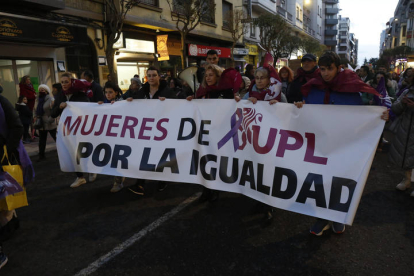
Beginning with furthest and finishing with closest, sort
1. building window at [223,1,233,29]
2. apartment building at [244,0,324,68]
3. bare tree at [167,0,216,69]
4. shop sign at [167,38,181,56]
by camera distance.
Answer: apartment building at [244,0,324,68] < building window at [223,1,233,29] < shop sign at [167,38,181,56] < bare tree at [167,0,216,69]

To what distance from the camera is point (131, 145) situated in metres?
4.20

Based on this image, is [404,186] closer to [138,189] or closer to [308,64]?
[308,64]

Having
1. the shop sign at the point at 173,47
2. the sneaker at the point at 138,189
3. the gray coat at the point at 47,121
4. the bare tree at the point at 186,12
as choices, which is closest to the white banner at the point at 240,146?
the sneaker at the point at 138,189

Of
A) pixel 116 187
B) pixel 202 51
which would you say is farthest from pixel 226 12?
pixel 116 187

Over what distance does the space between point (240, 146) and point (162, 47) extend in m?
14.5

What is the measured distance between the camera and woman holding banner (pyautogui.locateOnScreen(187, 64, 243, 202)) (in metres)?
4.14

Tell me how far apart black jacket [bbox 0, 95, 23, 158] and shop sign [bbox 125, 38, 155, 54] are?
13.3 metres

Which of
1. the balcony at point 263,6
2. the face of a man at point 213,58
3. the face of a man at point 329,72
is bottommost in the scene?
the face of a man at point 329,72

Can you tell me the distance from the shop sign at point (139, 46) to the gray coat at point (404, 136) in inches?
545

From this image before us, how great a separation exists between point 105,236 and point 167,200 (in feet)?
3.74

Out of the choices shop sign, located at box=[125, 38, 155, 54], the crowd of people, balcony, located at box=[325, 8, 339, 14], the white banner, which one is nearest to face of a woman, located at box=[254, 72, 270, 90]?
the crowd of people

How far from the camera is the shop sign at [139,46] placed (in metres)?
16.0

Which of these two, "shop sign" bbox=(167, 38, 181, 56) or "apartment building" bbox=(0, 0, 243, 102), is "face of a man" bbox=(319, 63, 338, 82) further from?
"shop sign" bbox=(167, 38, 181, 56)

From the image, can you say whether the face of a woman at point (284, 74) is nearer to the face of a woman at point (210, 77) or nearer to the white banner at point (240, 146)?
the face of a woman at point (210, 77)
